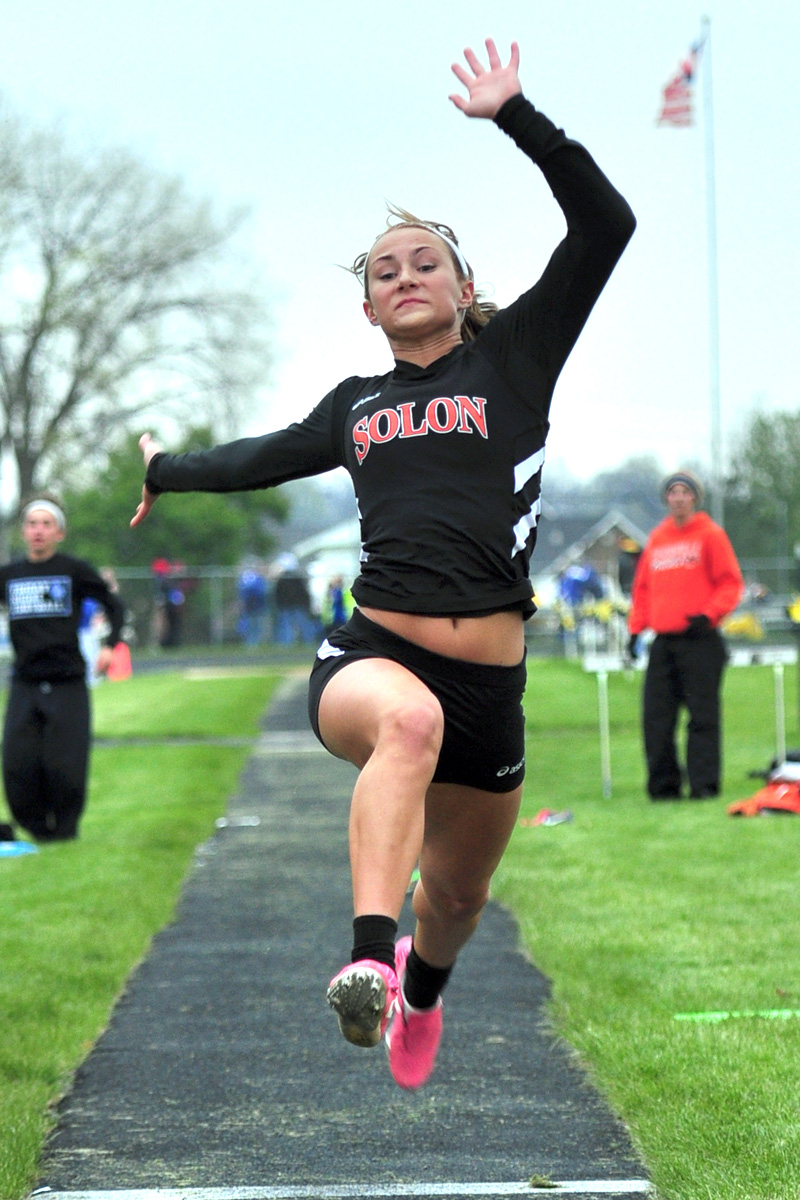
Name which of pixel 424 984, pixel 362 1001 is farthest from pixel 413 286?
pixel 424 984

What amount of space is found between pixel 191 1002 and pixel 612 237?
3.54m

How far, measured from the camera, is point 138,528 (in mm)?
47719

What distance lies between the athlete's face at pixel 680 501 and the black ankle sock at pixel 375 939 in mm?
8150

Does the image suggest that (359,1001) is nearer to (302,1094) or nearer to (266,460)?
(266,460)

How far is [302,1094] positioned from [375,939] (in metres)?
1.65

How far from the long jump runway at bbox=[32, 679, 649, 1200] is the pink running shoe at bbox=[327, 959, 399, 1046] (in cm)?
77

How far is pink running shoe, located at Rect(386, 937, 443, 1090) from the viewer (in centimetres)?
431

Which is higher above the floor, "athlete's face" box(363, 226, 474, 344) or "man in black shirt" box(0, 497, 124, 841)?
"athlete's face" box(363, 226, 474, 344)

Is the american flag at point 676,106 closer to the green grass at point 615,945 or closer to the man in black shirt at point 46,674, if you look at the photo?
the green grass at point 615,945

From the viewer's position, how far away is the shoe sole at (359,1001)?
321 cm

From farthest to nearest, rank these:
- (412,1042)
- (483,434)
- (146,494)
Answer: (146,494)
(412,1042)
(483,434)

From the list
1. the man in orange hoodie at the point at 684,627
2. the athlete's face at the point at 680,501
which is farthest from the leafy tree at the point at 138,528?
the athlete's face at the point at 680,501

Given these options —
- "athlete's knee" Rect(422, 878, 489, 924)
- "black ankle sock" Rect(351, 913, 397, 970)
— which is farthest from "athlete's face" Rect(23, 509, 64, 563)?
"black ankle sock" Rect(351, 913, 397, 970)

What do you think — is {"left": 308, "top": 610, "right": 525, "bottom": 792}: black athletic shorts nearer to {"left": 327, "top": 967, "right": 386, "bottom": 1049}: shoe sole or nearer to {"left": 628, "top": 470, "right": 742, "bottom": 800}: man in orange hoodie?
{"left": 327, "top": 967, "right": 386, "bottom": 1049}: shoe sole
